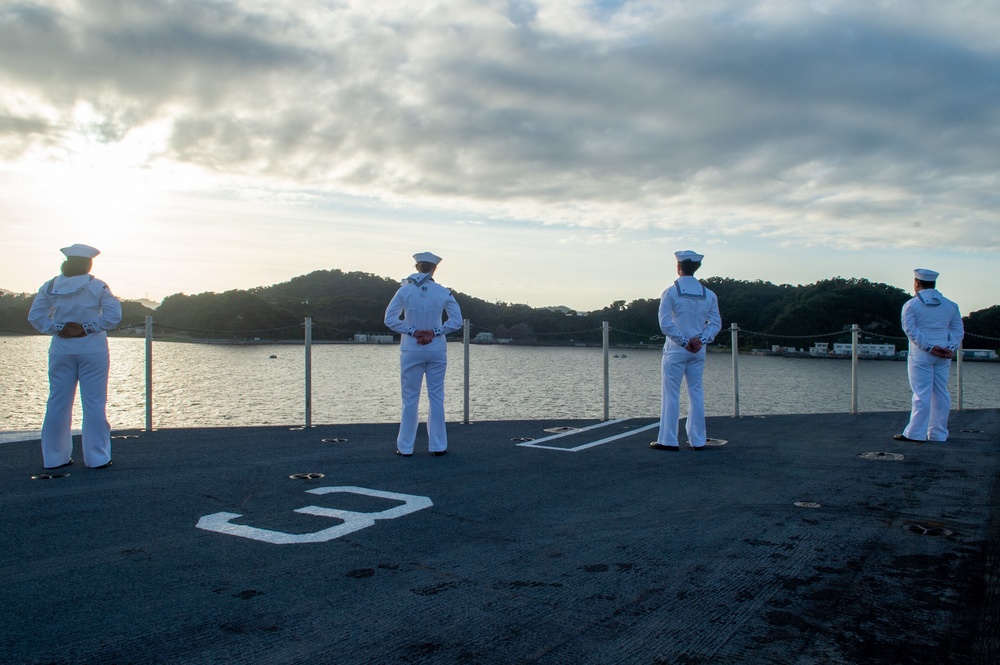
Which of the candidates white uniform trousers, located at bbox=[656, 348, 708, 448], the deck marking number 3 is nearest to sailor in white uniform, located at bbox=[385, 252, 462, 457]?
the deck marking number 3

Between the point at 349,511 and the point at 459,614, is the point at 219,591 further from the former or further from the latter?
the point at 349,511

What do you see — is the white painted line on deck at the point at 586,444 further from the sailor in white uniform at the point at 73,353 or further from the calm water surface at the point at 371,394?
the calm water surface at the point at 371,394

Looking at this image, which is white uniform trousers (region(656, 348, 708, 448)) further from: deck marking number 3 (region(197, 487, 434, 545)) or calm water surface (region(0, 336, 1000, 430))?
calm water surface (region(0, 336, 1000, 430))

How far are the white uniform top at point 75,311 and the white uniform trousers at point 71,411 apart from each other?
111 mm

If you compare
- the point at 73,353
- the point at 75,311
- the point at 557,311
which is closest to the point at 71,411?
the point at 73,353

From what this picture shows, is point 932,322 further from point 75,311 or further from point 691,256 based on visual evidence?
point 75,311

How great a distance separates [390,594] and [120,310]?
4.87 meters

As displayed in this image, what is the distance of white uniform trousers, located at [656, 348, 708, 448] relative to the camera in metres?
7.70

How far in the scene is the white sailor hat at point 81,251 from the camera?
6301mm

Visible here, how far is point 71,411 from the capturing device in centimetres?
626

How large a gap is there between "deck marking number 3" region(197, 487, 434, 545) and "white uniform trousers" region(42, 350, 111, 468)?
2.62 metres

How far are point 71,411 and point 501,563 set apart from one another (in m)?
4.90

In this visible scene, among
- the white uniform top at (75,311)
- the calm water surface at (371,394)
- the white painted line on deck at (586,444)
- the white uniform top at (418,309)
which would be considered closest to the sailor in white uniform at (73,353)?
the white uniform top at (75,311)

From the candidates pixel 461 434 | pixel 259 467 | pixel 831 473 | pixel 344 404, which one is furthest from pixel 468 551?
pixel 344 404
